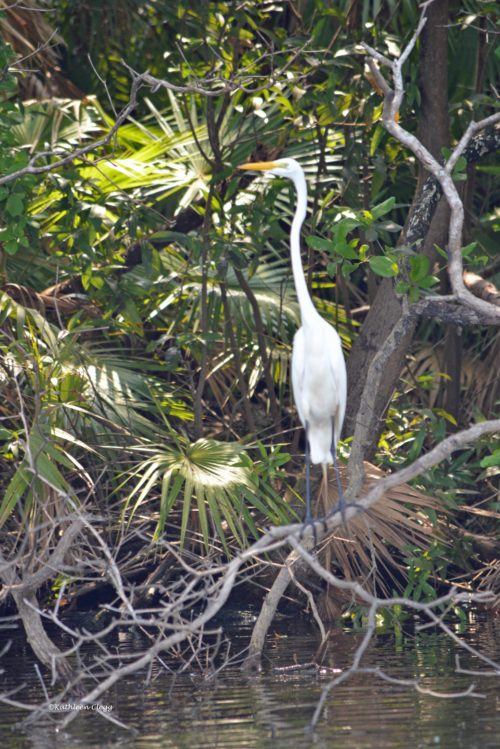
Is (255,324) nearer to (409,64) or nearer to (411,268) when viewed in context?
(409,64)

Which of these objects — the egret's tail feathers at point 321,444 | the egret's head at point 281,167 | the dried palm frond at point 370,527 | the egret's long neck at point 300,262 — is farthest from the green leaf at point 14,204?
the dried palm frond at point 370,527

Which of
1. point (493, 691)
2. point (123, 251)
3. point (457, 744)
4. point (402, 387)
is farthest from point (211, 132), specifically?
point (457, 744)

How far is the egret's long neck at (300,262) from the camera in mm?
4113

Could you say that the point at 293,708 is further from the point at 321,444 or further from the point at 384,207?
the point at 384,207

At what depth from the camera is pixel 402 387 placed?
7242 millimetres

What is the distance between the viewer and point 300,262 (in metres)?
4.12

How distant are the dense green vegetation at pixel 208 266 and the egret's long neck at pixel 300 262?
437 mm

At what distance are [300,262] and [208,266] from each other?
1.97m

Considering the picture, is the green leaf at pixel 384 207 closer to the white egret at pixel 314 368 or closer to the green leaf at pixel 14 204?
the white egret at pixel 314 368

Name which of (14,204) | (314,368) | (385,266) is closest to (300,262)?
(385,266)

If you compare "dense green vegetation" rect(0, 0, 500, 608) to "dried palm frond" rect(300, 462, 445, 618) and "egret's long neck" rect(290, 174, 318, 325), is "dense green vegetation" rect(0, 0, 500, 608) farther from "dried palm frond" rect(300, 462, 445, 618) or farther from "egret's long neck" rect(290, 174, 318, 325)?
"egret's long neck" rect(290, 174, 318, 325)

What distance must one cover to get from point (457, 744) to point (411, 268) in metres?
1.73

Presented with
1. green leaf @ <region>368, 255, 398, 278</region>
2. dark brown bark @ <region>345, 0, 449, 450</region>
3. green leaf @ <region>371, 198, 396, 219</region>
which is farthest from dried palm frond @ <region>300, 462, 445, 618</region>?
green leaf @ <region>371, 198, 396, 219</region>

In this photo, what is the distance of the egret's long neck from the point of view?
4.11m
